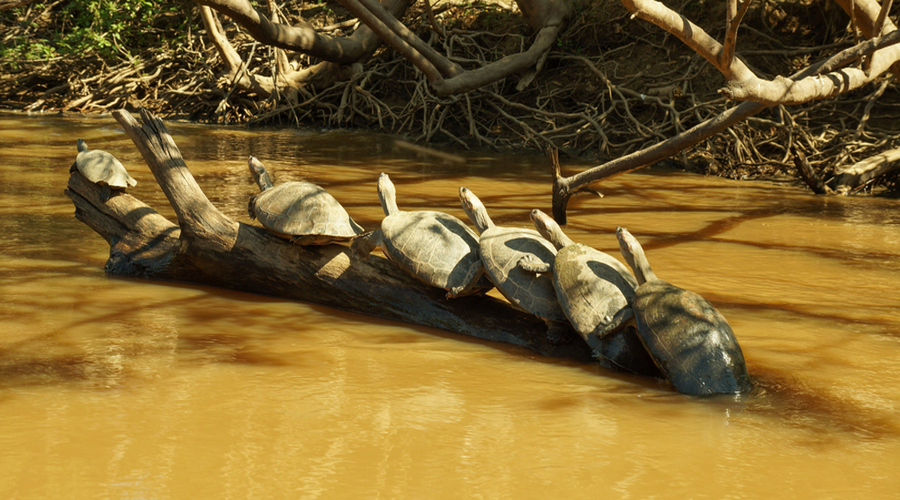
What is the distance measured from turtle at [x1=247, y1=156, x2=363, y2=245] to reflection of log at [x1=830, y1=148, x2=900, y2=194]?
224 inches

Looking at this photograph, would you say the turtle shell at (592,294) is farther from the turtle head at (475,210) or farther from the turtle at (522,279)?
the turtle head at (475,210)

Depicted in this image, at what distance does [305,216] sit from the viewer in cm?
350

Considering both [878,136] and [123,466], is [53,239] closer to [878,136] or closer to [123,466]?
[123,466]

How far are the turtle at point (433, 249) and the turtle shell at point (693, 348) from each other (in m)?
0.76

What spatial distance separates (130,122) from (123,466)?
8.06ft

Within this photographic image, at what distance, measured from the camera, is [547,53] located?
11.0m

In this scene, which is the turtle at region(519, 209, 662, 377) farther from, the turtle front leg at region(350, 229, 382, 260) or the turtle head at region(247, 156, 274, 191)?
the turtle head at region(247, 156, 274, 191)

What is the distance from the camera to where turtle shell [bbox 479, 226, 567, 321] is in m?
3.09

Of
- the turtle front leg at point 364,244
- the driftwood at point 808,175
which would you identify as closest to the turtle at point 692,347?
the turtle front leg at point 364,244

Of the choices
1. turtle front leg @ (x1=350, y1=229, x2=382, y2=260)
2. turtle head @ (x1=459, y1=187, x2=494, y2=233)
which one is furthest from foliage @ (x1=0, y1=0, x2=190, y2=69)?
turtle head @ (x1=459, y1=187, x2=494, y2=233)

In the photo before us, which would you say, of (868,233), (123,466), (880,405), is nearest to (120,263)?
(123,466)

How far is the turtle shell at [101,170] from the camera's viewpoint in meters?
4.06

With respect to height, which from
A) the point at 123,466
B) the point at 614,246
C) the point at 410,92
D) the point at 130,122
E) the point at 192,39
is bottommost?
the point at 123,466

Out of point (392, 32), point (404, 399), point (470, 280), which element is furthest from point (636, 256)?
point (392, 32)
